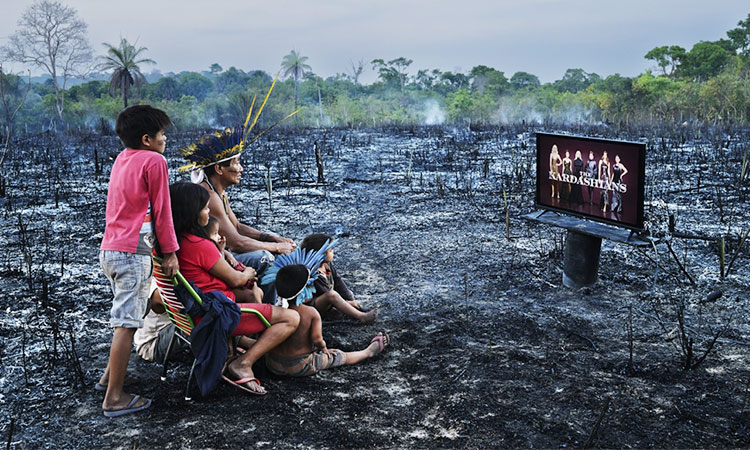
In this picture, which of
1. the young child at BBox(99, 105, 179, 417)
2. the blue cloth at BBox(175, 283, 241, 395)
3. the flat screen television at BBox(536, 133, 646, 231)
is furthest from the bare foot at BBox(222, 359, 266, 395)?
the flat screen television at BBox(536, 133, 646, 231)

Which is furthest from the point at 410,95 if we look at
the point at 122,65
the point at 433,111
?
the point at 122,65

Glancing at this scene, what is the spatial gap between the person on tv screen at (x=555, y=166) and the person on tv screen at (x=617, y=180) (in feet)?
1.88

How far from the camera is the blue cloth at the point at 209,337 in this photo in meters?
3.28

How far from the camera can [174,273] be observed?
127 inches

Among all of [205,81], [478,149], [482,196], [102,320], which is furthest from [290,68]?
[102,320]

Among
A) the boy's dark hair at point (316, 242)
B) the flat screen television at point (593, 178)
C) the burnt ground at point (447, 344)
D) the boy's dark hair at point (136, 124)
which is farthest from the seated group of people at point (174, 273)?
the flat screen television at point (593, 178)

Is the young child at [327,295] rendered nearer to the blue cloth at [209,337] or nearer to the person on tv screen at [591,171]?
the blue cloth at [209,337]

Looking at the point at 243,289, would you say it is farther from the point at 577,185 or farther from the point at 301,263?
the point at 577,185

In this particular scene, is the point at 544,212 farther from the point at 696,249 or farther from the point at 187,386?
the point at 187,386

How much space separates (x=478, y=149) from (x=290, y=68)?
55.7m

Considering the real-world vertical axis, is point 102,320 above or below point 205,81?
below

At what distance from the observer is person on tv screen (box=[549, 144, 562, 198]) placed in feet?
17.8

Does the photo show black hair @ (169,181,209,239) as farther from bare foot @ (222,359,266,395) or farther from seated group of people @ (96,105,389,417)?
bare foot @ (222,359,266,395)

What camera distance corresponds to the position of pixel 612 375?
3.63 m
